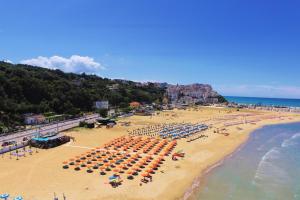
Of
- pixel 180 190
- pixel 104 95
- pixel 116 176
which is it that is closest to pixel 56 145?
pixel 116 176

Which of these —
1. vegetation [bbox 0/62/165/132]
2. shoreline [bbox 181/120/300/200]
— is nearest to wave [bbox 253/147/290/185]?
shoreline [bbox 181/120/300/200]

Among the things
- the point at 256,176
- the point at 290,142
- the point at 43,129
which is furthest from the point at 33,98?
the point at 290,142

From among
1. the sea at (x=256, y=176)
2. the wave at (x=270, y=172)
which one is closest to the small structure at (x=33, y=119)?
the sea at (x=256, y=176)

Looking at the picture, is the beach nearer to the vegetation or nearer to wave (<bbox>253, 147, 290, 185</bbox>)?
wave (<bbox>253, 147, 290, 185</bbox>)

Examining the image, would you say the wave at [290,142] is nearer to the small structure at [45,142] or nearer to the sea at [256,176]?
the sea at [256,176]

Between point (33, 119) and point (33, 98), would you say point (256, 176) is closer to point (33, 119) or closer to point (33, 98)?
point (33, 119)

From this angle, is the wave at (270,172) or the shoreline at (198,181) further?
the wave at (270,172)

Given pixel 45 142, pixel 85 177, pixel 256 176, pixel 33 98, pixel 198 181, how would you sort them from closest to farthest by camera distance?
pixel 85 177 → pixel 198 181 → pixel 256 176 → pixel 45 142 → pixel 33 98

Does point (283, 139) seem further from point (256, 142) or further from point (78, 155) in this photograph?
point (78, 155)
